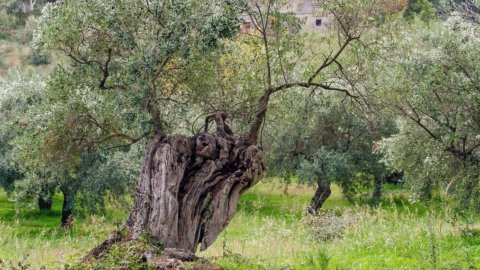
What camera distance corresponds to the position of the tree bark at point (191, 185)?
762 centimetres

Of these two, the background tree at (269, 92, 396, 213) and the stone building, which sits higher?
the stone building

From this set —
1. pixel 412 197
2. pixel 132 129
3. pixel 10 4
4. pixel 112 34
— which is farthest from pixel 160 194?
pixel 10 4

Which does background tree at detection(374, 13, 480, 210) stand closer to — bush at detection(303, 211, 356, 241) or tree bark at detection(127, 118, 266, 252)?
bush at detection(303, 211, 356, 241)

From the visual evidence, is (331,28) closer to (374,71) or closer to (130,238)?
(374,71)

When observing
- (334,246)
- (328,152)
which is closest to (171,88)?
(334,246)

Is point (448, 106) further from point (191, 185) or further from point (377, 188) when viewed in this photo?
point (377, 188)

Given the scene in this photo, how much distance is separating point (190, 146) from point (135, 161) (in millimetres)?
11510

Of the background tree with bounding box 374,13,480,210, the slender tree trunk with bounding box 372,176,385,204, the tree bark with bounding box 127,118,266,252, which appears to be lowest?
the slender tree trunk with bounding box 372,176,385,204

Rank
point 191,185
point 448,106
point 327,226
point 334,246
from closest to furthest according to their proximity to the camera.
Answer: point 191,185
point 334,246
point 327,226
point 448,106

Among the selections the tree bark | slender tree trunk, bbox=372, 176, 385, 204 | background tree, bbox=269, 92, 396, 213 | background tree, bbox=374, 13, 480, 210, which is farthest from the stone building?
slender tree trunk, bbox=372, 176, 385, 204

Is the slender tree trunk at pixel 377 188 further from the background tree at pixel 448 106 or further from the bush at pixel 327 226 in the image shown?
the bush at pixel 327 226

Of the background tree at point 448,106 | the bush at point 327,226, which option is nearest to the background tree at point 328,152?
the background tree at point 448,106

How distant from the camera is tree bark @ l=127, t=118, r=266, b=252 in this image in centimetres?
762

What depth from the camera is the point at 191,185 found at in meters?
8.01
